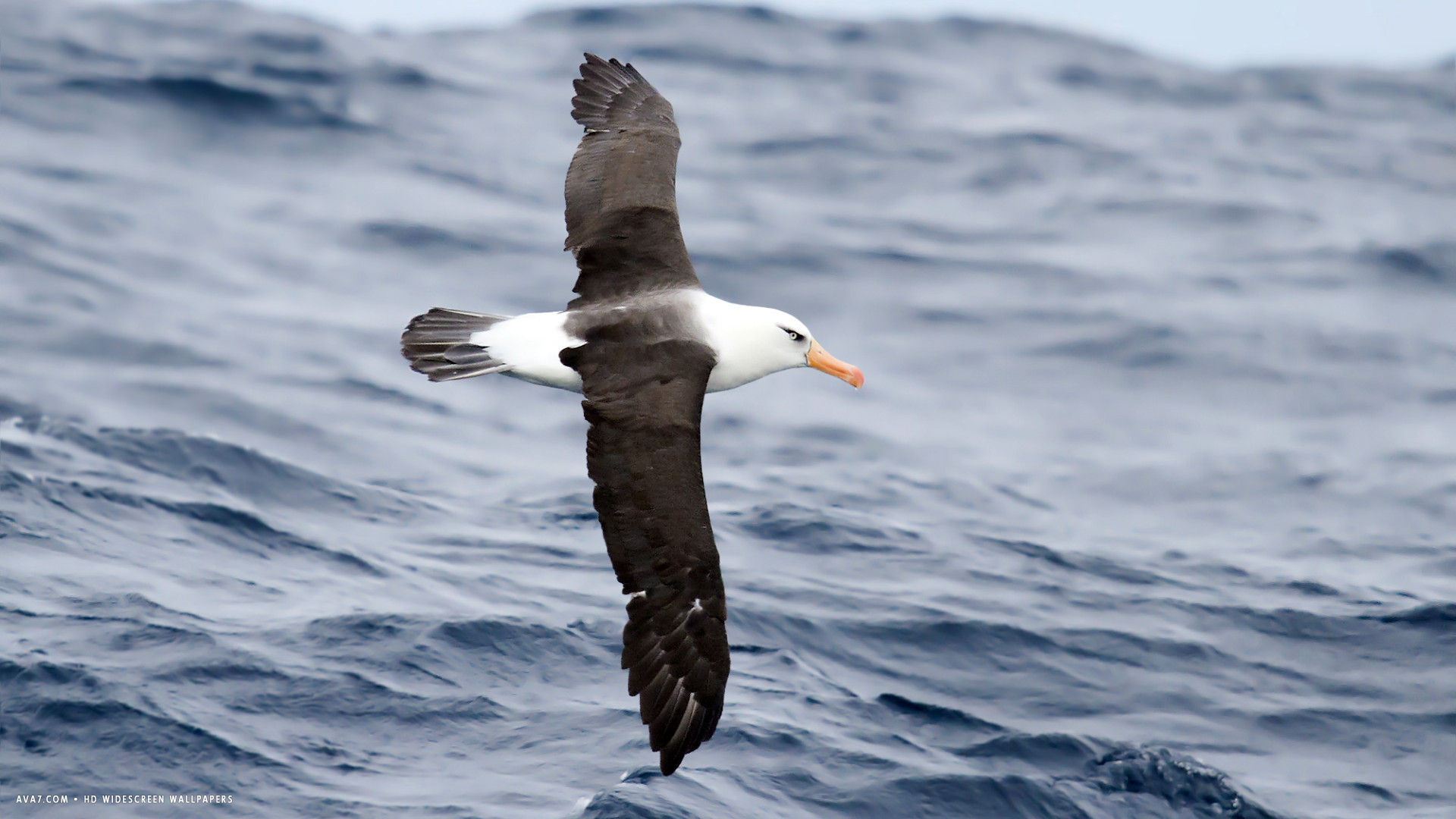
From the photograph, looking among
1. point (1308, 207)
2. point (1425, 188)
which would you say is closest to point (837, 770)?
point (1308, 207)

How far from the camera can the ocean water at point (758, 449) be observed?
8.09 m

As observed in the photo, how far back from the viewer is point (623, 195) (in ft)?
27.3

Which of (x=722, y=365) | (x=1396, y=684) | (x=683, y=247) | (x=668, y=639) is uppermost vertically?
(x=683, y=247)

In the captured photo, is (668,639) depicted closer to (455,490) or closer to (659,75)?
(455,490)

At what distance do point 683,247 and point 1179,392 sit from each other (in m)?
8.47

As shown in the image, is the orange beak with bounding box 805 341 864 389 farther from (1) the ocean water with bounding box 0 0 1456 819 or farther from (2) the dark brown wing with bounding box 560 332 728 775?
(1) the ocean water with bounding box 0 0 1456 819

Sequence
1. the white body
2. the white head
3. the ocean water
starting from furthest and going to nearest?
the ocean water < the white head < the white body

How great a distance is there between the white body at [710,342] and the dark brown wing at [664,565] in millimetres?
572

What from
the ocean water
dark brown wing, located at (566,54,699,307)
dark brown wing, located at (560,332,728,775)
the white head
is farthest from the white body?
the ocean water

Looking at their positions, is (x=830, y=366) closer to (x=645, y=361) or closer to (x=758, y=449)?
(x=645, y=361)

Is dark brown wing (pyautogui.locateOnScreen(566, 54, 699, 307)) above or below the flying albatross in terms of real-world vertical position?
above

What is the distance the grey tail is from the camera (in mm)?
7617

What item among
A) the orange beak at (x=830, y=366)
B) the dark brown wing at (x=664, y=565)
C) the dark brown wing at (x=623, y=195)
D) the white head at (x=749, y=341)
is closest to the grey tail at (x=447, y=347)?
the dark brown wing at (x=623, y=195)

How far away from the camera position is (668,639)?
6898 mm
